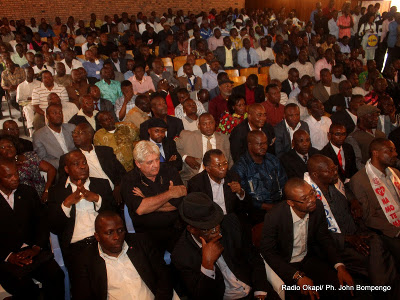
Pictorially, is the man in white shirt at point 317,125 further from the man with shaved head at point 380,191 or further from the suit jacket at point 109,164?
the suit jacket at point 109,164

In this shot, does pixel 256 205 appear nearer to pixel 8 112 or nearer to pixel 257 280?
pixel 257 280

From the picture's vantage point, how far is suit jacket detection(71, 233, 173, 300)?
7.83 feet

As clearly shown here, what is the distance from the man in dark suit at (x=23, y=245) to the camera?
2.73 m

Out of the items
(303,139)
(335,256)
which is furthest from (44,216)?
(303,139)

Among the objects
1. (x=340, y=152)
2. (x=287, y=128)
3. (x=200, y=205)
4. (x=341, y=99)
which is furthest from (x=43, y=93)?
(x=341, y=99)

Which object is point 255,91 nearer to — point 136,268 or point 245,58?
point 245,58

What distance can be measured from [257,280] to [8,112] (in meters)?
7.81

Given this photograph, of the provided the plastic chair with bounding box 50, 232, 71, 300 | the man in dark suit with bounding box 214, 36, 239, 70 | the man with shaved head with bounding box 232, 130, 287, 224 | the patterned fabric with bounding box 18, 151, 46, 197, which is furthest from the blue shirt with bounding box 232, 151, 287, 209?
the man in dark suit with bounding box 214, 36, 239, 70

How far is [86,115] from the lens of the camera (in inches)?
199

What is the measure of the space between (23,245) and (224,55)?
25.0 ft

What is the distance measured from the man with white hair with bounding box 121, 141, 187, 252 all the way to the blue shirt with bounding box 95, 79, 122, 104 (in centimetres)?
358

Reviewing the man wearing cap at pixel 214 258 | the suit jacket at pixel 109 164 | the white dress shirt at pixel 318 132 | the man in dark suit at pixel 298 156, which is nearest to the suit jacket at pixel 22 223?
the suit jacket at pixel 109 164

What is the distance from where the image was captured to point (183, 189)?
307 cm

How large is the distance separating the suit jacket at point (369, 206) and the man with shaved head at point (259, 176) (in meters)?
0.76
